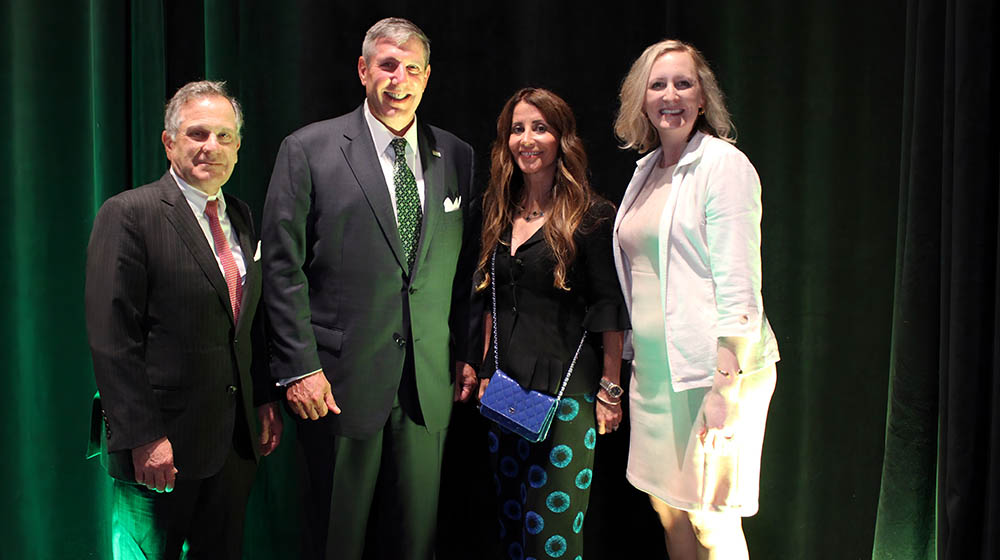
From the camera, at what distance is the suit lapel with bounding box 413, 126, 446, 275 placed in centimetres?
236

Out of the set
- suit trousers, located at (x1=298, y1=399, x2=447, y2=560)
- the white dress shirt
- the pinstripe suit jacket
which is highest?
the white dress shirt

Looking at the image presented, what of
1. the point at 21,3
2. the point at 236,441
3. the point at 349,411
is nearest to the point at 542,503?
the point at 349,411

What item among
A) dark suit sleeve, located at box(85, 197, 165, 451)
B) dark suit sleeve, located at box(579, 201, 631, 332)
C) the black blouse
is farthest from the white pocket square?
dark suit sleeve, located at box(85, 197, 165, 451)

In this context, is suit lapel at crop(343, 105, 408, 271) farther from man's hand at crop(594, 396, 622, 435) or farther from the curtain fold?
the curtain fold

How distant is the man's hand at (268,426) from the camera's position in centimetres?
235

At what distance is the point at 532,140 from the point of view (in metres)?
2.41

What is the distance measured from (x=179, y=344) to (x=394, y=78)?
3.07ft

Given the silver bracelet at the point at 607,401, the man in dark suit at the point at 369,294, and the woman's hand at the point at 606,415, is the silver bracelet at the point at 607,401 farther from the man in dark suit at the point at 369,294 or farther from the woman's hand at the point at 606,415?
the man in dark suit at the point at 369,294

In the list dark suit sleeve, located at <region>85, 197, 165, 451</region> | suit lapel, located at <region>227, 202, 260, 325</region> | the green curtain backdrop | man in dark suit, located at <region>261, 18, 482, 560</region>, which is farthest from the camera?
the green curtain backdrop

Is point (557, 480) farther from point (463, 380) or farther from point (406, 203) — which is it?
point (406, 203)

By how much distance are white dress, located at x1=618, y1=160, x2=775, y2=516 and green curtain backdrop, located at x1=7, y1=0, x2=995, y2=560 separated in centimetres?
75

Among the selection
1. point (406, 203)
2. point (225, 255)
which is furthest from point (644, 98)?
point (225, 255)

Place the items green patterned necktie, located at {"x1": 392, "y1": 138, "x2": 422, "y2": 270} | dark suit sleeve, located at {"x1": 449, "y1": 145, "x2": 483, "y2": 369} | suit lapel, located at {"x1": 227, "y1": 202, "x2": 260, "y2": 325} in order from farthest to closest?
dark suit sleeve, located at {"x1": 449, "y1": 145, "x2": 483, "y2": 369}, green patterned necktie, located at {"x1": 392, "y1": 138, "x2": 422, "y2": 270}, suit lapel, located at {"x1": 227, "y1": 202, "x2": 260, "y2": 325}

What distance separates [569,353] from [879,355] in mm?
1187
